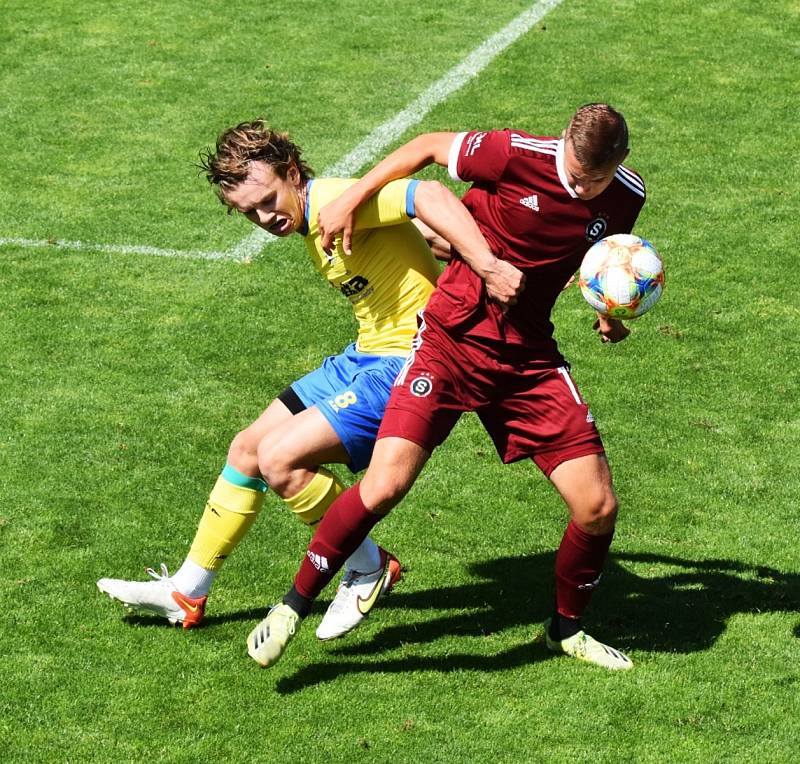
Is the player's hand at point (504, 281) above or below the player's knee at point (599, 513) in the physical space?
above

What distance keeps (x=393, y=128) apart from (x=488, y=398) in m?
6.75

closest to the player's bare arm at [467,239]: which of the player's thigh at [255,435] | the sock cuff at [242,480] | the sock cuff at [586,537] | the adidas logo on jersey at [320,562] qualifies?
the sock cuff at [586,537]

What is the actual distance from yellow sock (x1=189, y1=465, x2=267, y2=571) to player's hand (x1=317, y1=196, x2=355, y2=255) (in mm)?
1219

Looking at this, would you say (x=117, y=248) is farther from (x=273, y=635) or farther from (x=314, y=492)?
(x=273, y=635)

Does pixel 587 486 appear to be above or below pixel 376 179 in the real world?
below

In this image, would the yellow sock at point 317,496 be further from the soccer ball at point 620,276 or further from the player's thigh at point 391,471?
the soccer ball at point 620,276

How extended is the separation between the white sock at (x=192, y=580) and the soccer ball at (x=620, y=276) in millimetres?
2164

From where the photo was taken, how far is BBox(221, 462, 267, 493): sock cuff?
6195 mm

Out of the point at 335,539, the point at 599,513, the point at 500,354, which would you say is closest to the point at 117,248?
the point at 335,539

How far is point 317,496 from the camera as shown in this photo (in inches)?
241

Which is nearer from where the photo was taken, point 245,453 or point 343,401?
point 343,401

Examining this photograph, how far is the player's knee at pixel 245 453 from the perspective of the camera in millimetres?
6121

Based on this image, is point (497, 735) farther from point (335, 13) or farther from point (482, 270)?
point (335, 13)

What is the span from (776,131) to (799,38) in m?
2.27
